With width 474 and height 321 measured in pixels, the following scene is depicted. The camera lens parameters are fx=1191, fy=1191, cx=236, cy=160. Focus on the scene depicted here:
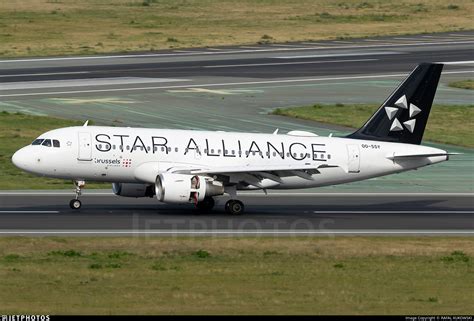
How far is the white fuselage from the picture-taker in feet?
181

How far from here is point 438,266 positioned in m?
43.3

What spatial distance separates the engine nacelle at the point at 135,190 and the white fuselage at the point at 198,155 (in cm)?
61

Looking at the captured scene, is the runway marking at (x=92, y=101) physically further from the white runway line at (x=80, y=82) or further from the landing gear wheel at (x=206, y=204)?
the landing gear wheel at (x=206, y=204)

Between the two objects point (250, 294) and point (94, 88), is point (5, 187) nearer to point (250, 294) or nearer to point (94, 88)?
point (250, 294)

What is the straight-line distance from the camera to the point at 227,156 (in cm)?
5678

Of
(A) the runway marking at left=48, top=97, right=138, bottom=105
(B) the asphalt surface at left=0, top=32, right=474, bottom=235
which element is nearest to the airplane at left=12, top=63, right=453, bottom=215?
(B) the asphalt surface at left=0, top=32, right=474, bottom=235

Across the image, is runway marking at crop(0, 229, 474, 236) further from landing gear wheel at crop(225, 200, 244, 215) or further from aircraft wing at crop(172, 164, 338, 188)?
landing gear wheel at crop(225, 200, 244, 215)

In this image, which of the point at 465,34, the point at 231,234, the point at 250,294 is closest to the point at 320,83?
the point at 465,34

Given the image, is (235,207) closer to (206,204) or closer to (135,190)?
(206,204)

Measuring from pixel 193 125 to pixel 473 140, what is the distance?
19553 millimetres

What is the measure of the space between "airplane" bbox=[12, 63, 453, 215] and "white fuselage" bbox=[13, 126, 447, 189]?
5 cm

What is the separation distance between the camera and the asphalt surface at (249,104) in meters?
53.7

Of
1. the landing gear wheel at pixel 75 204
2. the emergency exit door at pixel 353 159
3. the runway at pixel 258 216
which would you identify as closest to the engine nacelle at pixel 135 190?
the runway at pixel 258 216

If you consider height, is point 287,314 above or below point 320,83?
below
